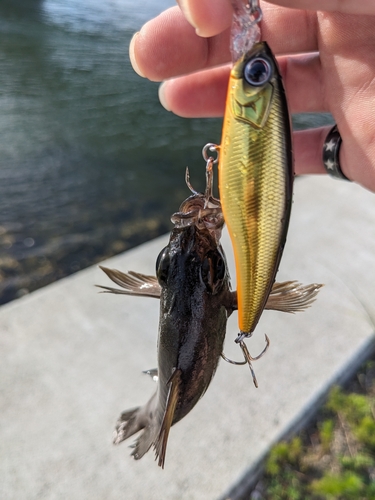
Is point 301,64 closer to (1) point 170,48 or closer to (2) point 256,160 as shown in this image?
(1) point 170,48

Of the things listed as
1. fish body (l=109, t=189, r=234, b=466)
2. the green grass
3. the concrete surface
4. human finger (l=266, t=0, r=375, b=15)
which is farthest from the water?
human finger (l=266, t=0, r=375, b=15)

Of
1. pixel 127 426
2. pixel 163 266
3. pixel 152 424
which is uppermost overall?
pixel 163 266

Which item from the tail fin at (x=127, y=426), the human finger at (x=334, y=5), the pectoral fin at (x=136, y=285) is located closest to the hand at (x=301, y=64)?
the human finger at (x=334, y=5)

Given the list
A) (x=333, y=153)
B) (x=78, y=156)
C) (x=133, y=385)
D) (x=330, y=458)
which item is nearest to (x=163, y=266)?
(x=333, y=153)

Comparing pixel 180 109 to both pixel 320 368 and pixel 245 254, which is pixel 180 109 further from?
pixel 320 368

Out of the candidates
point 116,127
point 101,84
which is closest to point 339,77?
point 116,127

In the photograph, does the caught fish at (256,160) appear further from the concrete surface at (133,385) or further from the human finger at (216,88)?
the concrete surface at (133,385)

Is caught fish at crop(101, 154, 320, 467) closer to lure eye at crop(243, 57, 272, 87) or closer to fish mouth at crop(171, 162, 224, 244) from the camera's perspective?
fish mouth at crop(171, 162, 224, 244)
